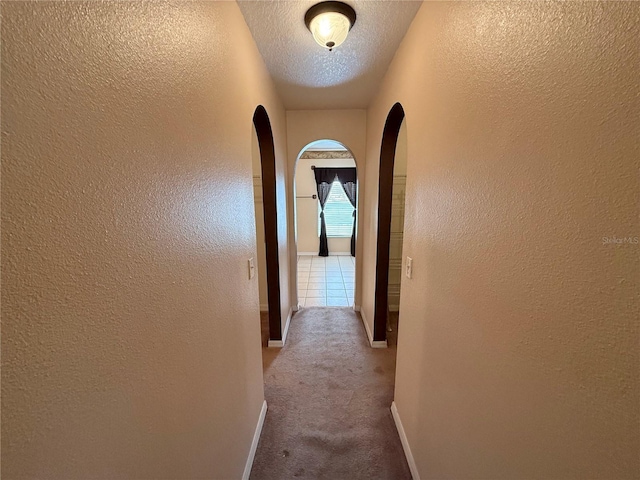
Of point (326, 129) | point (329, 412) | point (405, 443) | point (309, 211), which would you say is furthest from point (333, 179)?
point (405, 443)

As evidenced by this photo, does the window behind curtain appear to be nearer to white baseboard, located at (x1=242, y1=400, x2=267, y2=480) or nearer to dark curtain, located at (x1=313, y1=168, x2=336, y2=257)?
dark curtain, located at (x1=313, y1=168, x2=336, y2=257)

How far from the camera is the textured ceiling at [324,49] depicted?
4.17 feet

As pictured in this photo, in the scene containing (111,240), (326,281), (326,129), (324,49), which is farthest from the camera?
(326,281)

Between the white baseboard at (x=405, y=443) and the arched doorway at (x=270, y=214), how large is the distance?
1.22 metres

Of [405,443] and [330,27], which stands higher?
[330,27]

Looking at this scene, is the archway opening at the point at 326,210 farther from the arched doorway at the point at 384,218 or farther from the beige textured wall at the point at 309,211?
the arched doorway at the point at 384,218

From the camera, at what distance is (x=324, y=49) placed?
1.63 m

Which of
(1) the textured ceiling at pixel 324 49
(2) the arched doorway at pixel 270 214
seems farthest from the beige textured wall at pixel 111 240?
(2) the arched doorway at pixel 270 214

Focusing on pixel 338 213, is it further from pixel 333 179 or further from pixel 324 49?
pixel 324 49

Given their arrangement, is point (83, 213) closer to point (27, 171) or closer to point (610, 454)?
point (27, 171)

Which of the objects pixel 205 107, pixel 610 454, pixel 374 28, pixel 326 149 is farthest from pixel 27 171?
pixel 326 149

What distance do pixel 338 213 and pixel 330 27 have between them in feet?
17.1

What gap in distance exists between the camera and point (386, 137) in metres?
2.10

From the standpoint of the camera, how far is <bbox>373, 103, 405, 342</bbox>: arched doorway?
6.85 ft
